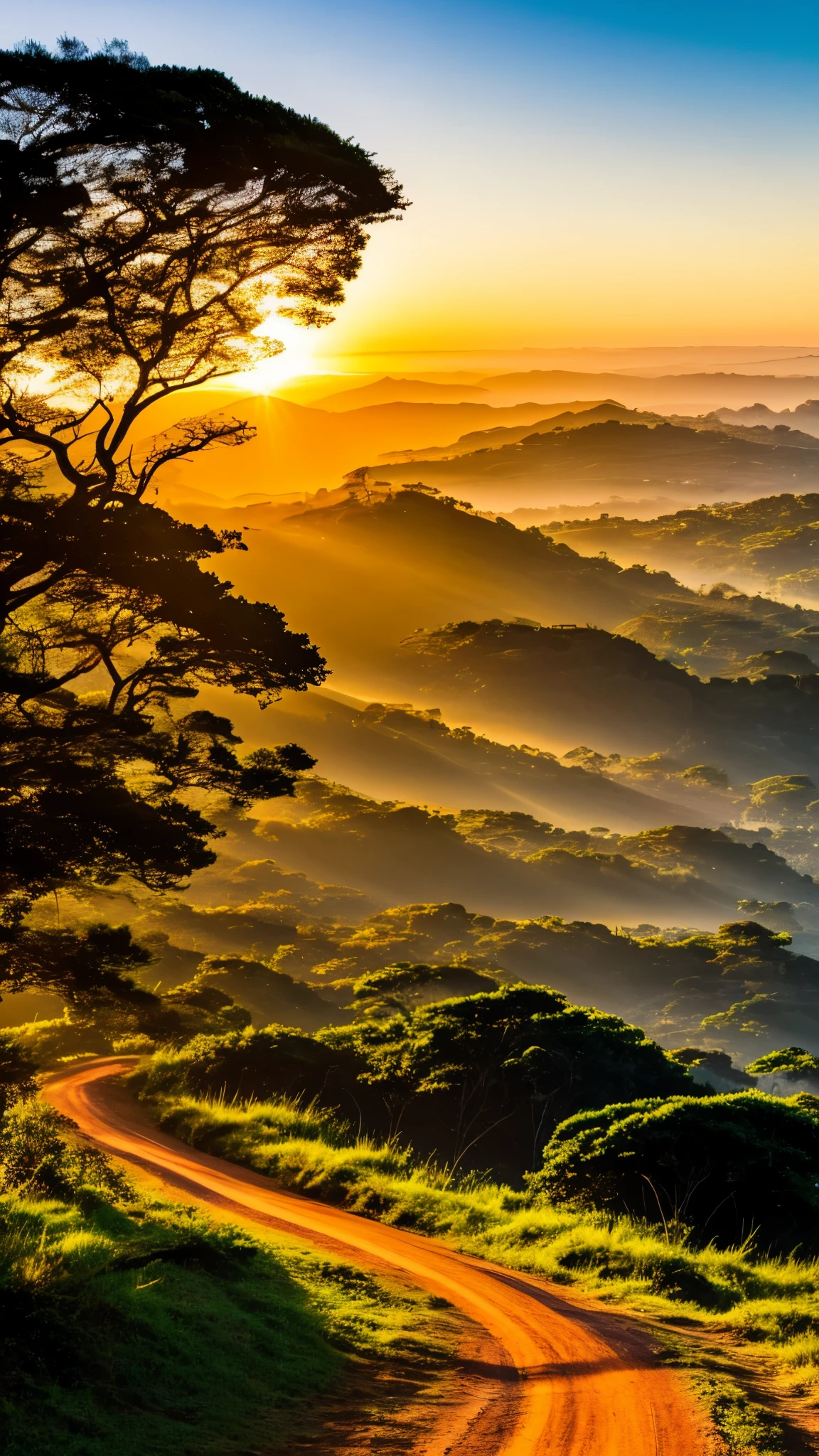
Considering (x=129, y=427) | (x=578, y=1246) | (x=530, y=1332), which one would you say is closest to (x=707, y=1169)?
(x=578, y=1246)

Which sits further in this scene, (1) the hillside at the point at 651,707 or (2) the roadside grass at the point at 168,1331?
(1) the hillside at the point at 651,707

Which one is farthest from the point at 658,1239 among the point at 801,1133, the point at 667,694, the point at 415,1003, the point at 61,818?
the point at 667,694

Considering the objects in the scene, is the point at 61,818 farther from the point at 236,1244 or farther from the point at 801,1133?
the point at 801,1133

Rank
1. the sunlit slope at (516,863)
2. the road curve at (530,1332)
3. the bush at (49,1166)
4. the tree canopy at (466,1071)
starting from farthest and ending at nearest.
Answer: the sunlit slope at (516,863)
the tree canopy at (466,1071)
the bush at (49,1166)
the road curve at (530,1332)

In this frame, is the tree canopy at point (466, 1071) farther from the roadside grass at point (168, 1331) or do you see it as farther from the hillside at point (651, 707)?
the hillside at point (651, 707)

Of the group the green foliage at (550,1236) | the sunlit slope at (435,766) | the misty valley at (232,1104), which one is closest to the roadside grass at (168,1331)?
the misty valley at (232,1104)

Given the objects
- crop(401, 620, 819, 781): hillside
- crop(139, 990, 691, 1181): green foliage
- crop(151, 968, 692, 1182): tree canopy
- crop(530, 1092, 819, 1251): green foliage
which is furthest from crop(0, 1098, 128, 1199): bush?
crop(401, 620, 819, 781): hillside
